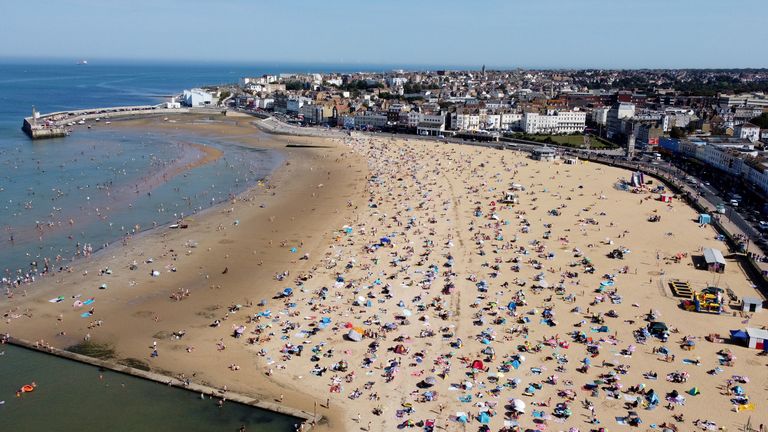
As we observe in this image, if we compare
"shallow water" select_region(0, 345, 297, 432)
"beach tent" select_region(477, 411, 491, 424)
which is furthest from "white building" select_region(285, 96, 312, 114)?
"beach tent" select_region(477, 411, 491, 424)

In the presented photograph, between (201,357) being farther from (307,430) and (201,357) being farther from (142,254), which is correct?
(142,254)

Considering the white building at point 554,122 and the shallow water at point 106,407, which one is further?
the white building at point 554,122

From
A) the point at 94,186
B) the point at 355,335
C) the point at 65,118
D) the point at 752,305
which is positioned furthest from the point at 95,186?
the point at 65,118

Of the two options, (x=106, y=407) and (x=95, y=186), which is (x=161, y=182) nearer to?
(x=95, y=186)

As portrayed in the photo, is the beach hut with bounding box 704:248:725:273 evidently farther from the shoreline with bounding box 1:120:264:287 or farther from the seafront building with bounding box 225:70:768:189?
the shoreline with bounding box 1:120:264:287

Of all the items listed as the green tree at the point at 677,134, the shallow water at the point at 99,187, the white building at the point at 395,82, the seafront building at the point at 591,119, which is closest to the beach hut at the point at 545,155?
the seafront building at the point at 591,119

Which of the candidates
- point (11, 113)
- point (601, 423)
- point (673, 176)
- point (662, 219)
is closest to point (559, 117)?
point (673, 176)

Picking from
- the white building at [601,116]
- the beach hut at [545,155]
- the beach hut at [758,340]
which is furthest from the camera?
the white building at [601,116]

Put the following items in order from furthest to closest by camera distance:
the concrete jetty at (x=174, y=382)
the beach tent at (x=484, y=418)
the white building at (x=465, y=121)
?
the white building at (x=465, y=121), the concrete jetty at (x=174, y=382), the beach tent at (x=484, y=418)

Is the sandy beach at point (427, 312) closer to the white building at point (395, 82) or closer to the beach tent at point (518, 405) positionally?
the beach tent at point (518, 405)
